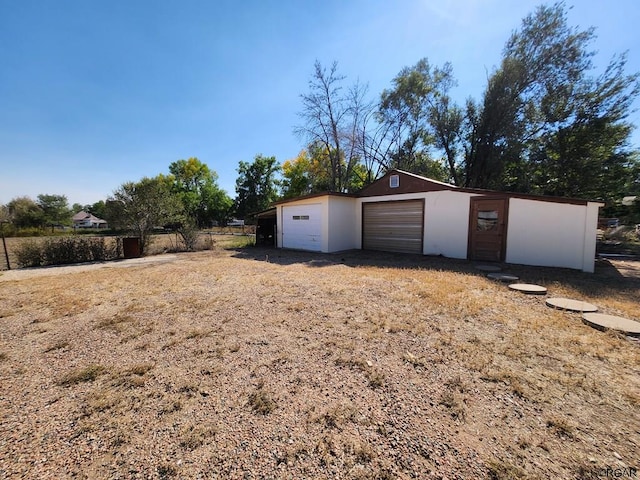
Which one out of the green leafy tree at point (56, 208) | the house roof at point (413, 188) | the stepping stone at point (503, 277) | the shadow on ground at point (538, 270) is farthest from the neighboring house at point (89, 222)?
the stepping stone at point (503, 277)

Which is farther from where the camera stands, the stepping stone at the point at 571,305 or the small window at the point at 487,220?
the small window at the point at 487,220

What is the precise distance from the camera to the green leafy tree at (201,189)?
38531mm

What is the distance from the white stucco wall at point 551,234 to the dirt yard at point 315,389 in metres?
3.42

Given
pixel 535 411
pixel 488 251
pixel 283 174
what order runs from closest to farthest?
pixel 535 411
pixel 488 251
pixel 283 174

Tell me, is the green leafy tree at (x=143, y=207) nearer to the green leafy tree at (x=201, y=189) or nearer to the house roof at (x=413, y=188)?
the house roof at (x=413, y=188)

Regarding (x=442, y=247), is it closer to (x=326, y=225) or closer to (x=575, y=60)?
(x=326, y=225)

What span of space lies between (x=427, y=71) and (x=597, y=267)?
1746 centimetres


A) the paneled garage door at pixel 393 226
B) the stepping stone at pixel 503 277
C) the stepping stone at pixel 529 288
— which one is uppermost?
the paneled garage door at pixel 393 226

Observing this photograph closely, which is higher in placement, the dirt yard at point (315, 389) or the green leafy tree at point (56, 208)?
the green leafy tree at point (56, 208)

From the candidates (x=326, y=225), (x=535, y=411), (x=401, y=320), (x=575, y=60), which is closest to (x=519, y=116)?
(x=575, y=60)

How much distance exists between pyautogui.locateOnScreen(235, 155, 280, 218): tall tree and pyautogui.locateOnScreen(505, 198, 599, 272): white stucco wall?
32.1 meters

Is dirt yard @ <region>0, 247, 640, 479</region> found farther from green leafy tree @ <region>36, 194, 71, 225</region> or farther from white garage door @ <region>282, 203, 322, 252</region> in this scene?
green leafy tree @ <region>36, 194, 71, 225</region>

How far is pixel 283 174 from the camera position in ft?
118

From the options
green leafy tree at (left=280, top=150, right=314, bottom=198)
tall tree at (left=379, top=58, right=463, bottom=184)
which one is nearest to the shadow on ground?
tall tree at (left=379, top=58, right=463, bottom=184)
